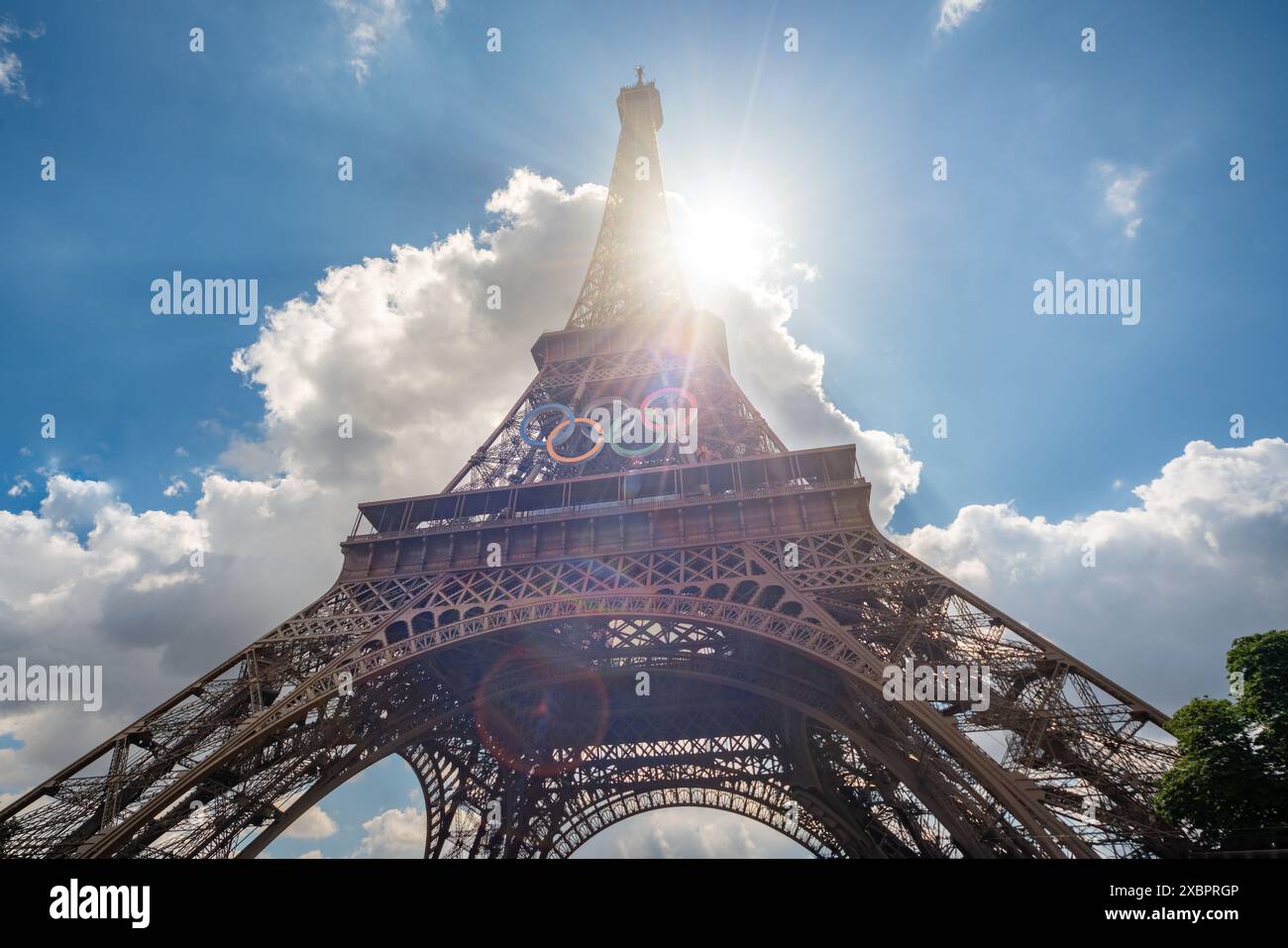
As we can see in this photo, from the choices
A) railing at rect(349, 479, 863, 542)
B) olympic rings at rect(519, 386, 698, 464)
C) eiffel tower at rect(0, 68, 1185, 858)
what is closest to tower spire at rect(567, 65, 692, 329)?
eiffel tower at rect(0, 68, 1185, 858)

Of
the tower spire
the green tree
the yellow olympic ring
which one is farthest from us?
the tower spire

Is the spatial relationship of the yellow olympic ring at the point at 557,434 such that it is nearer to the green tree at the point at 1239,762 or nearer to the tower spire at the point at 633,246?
the tower spire at the point at 633,246

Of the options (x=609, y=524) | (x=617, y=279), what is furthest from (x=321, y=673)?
(x=617, y=279)

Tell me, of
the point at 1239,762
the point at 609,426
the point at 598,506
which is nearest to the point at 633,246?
the point at 609,426

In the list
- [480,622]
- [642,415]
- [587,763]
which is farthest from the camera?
[587,763]

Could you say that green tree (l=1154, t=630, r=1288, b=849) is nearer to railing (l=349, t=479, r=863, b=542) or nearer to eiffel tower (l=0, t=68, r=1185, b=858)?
eiffel tower (l=0, t=68, r=1185, b=858)
